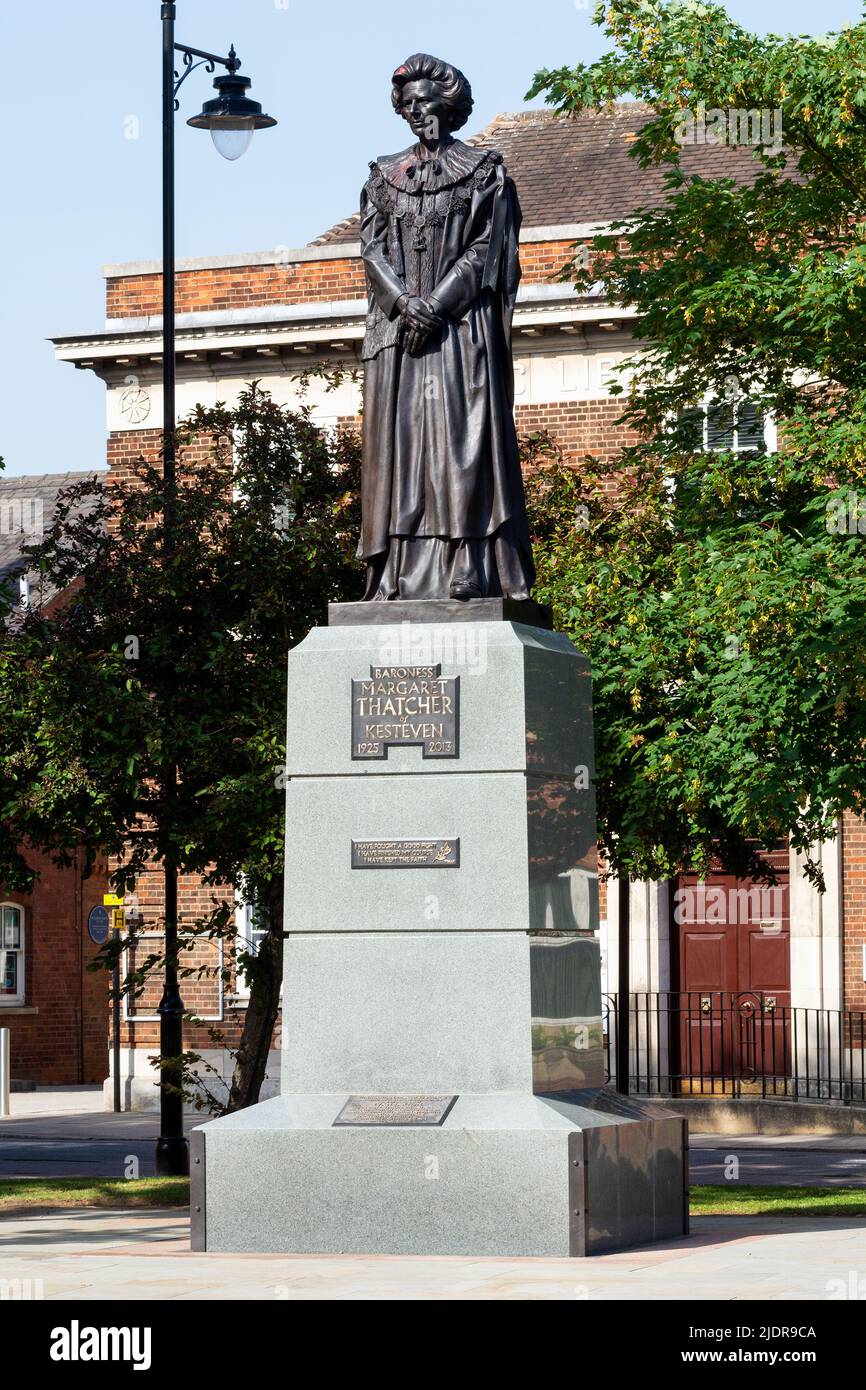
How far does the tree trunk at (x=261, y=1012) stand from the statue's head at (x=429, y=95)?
692 cm

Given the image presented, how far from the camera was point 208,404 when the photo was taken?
3017 centimetres

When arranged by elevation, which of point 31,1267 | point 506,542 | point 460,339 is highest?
point 460,339

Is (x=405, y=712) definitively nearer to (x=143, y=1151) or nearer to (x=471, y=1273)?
(x=471, y=1273)

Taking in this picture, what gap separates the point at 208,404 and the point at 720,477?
13.8m

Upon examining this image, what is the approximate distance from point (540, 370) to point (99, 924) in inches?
438

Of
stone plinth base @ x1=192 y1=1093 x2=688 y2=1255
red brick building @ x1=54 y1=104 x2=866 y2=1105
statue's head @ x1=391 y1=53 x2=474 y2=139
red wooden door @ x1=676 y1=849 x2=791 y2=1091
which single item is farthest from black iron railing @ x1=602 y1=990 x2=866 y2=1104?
statue's head @ x1=391 y1=53 x2=474 y2=139

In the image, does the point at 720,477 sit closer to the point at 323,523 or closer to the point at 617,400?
the point at 323,523

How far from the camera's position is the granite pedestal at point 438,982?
426 inches

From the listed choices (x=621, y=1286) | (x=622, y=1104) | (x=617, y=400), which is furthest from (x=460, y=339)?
(x=617, y=400)

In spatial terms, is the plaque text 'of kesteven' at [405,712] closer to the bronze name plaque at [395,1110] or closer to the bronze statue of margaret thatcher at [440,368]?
the bronze statue of margaret thatcher at [440,368]

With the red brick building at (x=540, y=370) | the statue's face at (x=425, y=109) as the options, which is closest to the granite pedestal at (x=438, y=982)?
the statue's face at (x=425, y=109)

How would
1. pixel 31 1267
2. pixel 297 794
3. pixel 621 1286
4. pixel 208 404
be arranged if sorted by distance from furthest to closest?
Result: pixel 208 404, pixel 297 794, pixel 31 1267, pixel 621 1286

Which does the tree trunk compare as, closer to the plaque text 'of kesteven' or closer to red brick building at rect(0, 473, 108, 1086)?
the plaque text 'of kesteven'

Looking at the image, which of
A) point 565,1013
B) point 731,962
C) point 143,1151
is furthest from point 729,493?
point 731,962
